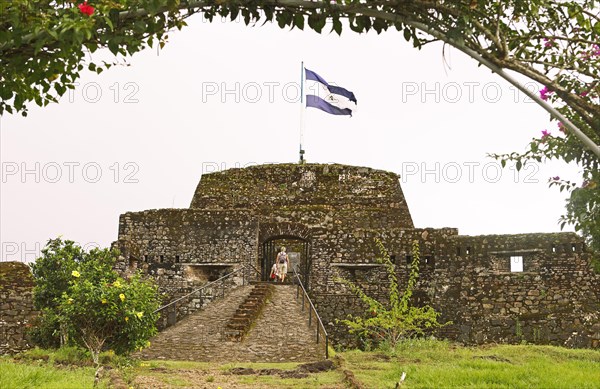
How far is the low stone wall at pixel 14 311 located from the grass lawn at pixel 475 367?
307 inches

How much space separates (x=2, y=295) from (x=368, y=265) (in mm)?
9005

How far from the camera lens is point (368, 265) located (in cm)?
1934

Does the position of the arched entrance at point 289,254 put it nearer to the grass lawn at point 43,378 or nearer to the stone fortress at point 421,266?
the stone fortress at point 421,266

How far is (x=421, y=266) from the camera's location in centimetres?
1914

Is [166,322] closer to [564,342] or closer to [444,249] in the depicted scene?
[444,249]

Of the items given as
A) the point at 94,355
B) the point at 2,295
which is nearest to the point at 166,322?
the point at 2,295

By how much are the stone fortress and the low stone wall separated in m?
2.87

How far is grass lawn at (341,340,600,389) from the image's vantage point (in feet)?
31.0

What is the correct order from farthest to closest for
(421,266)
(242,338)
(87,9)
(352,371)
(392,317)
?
(421,266), (392,317), (242,338), (352,371), (87,9)

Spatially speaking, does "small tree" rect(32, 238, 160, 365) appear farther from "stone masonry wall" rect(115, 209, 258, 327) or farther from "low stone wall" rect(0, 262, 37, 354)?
"stone masonry wall" rect(115, 209, 258, 327)

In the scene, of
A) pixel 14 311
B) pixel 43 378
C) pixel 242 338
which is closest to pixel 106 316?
pixel 43 378

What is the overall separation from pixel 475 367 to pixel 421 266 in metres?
8.23

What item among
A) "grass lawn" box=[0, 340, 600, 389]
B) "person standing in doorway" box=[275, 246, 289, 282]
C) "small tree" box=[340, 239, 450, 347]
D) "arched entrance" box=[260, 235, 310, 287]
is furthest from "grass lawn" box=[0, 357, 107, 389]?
"arched entrance" box=[260, 235, 310, 287]

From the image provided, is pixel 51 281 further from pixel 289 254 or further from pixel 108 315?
pixel 289 254
